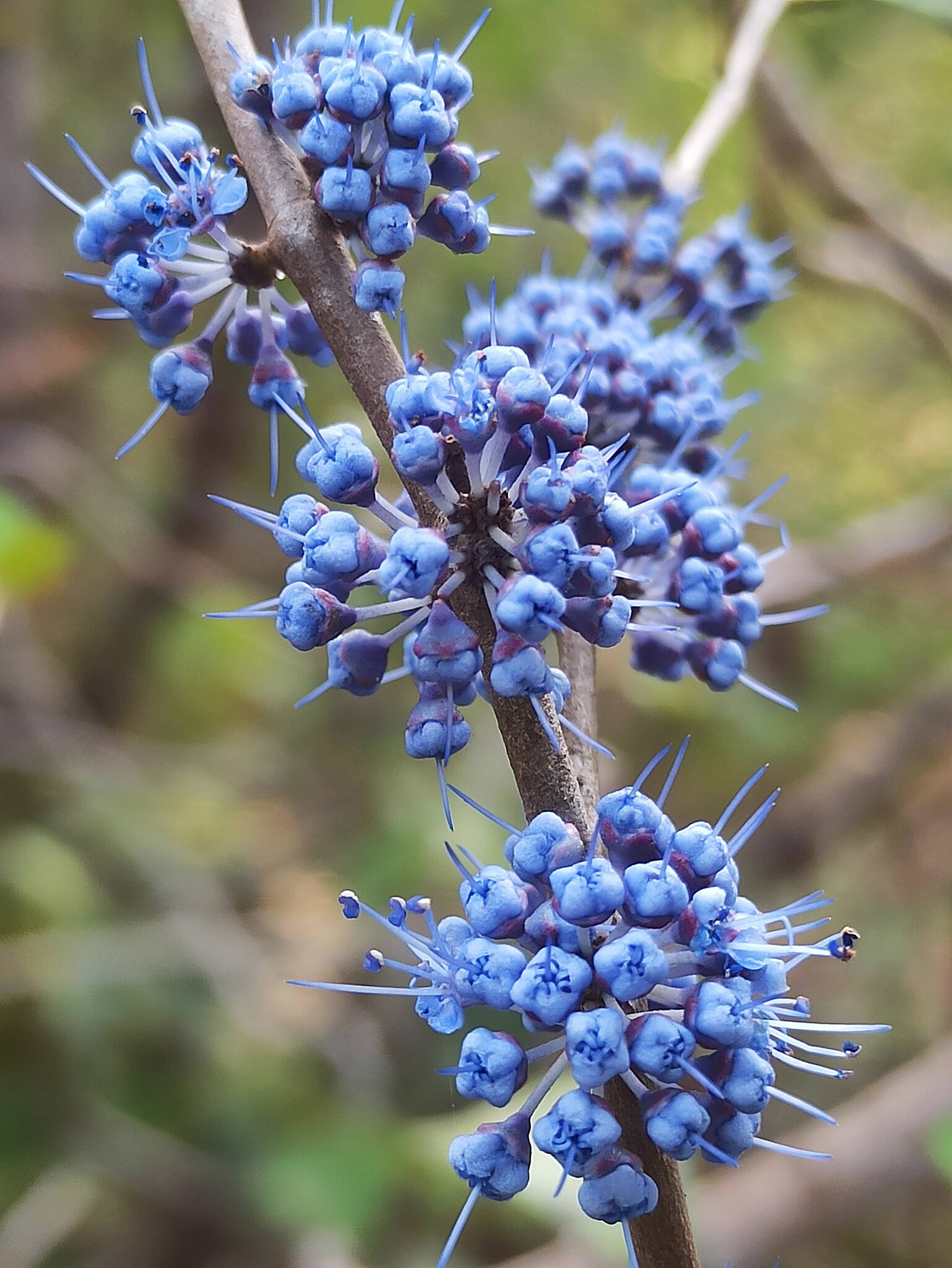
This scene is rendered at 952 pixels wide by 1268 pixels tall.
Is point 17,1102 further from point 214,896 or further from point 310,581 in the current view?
point 310,581

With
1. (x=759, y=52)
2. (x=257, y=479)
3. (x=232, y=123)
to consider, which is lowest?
(x=257, y=479)

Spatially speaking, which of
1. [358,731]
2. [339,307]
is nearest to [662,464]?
[339,307]

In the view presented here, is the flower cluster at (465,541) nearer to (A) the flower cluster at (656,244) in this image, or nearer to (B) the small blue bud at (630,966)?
(B) the small blue bud at (630,966)

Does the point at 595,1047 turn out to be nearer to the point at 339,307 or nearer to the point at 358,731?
the point at 339,307

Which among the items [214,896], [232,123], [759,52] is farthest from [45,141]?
[232,123]

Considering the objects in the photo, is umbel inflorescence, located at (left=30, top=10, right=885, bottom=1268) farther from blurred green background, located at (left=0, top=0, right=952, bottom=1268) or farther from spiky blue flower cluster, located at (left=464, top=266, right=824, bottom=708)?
blurred green background, located at (left=0, top=0, right=952, bottom=1268)

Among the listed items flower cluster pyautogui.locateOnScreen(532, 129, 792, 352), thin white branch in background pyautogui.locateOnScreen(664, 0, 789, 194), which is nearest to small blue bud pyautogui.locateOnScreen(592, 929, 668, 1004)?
flower cluster pyautogui.locateOnScreen(532, 129, 792, 352)
